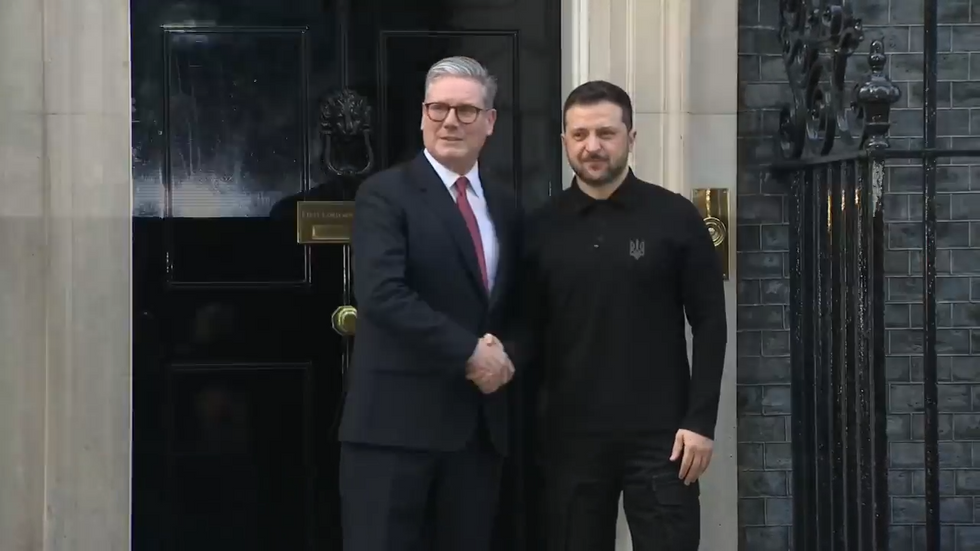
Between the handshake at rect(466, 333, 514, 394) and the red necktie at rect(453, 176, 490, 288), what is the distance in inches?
7.8

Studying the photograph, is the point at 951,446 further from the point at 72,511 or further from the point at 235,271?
the point at 72,511

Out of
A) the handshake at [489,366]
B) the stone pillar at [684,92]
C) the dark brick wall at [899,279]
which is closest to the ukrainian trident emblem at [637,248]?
the handshake at [489,366]

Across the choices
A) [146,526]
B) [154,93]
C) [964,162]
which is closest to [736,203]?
[964,162]

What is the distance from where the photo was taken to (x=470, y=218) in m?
3.11

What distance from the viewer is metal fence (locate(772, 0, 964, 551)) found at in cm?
340

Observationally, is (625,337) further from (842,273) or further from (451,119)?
(842,273)

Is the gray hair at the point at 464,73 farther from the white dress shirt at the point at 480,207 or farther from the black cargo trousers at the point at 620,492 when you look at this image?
the black cargo trousers at the point at 620,492

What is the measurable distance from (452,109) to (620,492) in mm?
1103

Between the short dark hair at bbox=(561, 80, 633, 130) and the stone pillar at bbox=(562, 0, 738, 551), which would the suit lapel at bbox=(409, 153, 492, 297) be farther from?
the stone pillar at bbox=(562, 0, 738, 551)

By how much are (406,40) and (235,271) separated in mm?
982

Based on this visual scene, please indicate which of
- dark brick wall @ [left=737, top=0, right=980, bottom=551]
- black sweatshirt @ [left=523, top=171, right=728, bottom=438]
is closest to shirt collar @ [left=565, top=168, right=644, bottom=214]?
black sweatshirt @ [left=523, top=171, right=728, bottom=438]

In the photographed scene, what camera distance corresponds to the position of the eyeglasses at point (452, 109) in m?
3.02

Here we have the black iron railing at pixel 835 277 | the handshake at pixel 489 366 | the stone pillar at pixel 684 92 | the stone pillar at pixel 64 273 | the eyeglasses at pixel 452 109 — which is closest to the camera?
the handshake at pixel 489 366

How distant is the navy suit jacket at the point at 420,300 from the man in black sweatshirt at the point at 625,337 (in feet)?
0.67
